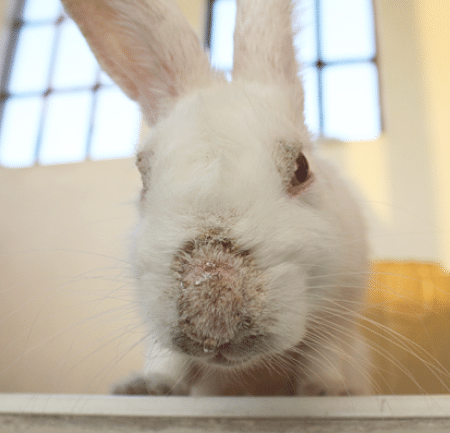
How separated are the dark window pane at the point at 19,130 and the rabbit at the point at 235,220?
4.66 feet

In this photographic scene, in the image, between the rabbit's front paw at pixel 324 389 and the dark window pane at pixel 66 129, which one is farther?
the dark window pane at pixel 66 129

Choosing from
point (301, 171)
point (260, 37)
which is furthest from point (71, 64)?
point (301, 171)

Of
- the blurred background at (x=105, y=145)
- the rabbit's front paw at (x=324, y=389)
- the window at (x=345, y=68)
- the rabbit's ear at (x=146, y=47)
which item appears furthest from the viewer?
the window at (x=345, y=68)

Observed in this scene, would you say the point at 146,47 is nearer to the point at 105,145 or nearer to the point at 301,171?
the point at 301,171

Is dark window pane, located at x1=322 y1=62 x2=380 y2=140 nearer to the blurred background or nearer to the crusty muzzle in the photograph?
the blurred background

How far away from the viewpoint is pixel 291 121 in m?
0.73

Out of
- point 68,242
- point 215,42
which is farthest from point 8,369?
point 215,42

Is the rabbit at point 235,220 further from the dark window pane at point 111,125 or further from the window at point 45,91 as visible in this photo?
the window at point 45,91

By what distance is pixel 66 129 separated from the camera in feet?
6.86

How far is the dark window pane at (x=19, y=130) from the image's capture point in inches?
82.1

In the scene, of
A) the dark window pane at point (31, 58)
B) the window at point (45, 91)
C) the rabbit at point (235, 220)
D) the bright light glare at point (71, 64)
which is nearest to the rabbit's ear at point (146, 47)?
the rabbit at point (235, 220)

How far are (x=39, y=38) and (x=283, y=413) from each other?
233 cm

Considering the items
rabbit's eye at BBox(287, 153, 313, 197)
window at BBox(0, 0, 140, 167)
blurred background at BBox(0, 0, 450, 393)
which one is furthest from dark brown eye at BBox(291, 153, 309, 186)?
window at BBox(0, 0, 140, 167)

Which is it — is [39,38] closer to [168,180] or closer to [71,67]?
[71,67]
